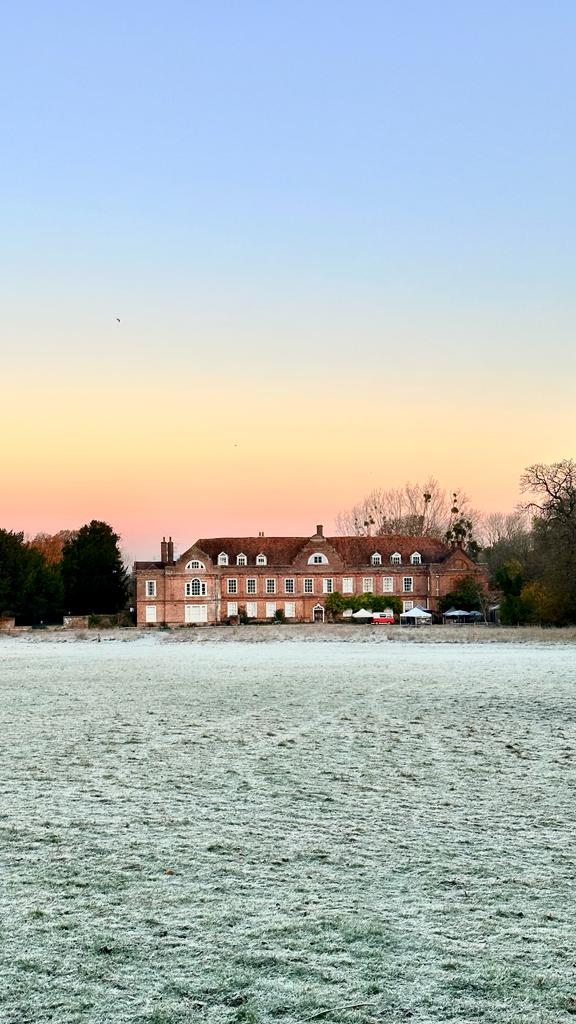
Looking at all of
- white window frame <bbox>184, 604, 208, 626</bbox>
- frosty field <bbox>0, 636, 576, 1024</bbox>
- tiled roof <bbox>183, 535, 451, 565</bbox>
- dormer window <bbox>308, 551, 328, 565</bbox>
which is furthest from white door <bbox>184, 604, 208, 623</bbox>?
frosty field <bbox>0, 636, 576, 1024</bbox>

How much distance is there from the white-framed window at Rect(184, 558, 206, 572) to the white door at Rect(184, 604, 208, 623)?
303 centimetres

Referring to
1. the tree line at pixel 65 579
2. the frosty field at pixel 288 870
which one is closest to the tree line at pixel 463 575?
the tree line at pixel 65 579

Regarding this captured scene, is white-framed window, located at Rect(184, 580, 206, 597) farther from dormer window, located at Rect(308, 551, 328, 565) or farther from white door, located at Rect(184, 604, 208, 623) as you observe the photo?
dormer window, located at Rect(308, 551, 328, 565)

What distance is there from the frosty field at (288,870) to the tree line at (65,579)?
6138cm

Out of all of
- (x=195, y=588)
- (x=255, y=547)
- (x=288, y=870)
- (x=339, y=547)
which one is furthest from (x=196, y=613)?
(x=288, y=870)

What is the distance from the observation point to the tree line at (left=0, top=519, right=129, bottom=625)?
73.6 m

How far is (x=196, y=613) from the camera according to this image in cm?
7962

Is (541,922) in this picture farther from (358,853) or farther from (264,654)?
(264,654)

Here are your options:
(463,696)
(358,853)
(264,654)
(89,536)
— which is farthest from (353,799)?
(89,536)

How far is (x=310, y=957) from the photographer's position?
489 centimetres

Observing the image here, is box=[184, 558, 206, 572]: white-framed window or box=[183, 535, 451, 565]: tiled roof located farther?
box=[183, 535, 451, 565]: tiled roof

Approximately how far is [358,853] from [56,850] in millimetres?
2220

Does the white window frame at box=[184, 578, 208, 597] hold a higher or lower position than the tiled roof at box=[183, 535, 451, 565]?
lower

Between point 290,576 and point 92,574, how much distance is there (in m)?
17.0
